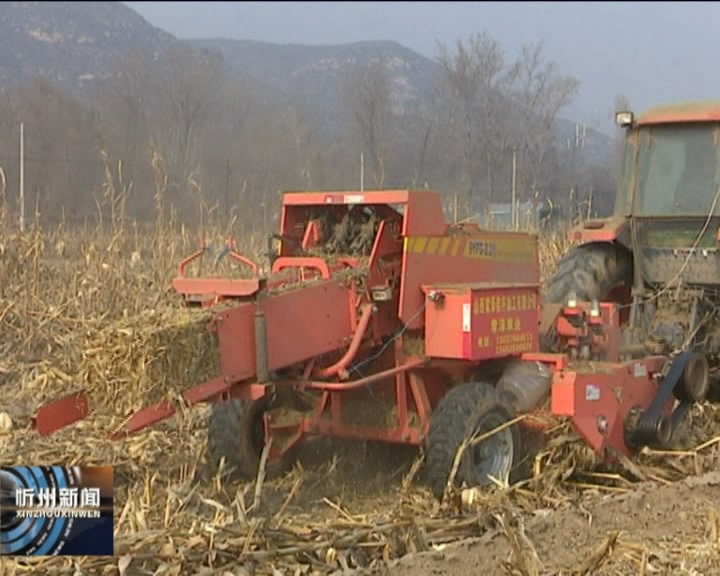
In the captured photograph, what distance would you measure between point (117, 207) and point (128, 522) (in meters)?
6.78

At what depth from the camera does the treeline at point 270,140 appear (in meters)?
16.7

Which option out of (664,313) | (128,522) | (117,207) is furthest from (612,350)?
(117,207)

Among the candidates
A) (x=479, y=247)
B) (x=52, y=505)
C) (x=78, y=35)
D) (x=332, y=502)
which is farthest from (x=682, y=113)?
(x=78, y=35)

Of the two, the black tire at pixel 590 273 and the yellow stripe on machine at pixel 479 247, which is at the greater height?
the yellow stripe on machine at pixel 479 247

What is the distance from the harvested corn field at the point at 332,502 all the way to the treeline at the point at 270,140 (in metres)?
7.87

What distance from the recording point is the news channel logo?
348 centimetres

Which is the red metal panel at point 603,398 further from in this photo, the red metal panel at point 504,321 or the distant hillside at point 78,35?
Answer: the distant hillside at point 78,35

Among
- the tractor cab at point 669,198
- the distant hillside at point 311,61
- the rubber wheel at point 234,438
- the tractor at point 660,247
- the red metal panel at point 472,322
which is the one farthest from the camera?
the distant hillside at point 311,61

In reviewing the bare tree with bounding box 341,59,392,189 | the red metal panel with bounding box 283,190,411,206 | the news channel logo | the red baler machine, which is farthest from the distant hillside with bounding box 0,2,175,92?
the news channel logo

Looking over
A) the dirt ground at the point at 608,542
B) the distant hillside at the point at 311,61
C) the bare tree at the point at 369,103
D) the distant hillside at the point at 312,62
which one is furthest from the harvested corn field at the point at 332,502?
the distant hillside at the point at 311,61

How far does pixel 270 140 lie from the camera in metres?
24.6

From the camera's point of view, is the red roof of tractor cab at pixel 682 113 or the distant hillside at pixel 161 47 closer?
the red roof of tractor cab at pixel 682 113

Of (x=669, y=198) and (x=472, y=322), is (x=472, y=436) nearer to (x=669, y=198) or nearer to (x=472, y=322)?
(x=472, y=322)

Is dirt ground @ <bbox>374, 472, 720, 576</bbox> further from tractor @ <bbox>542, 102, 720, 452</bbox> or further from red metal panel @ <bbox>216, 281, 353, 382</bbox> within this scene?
tractor @ <bbox>542, 102, 720, 452</bbox>
